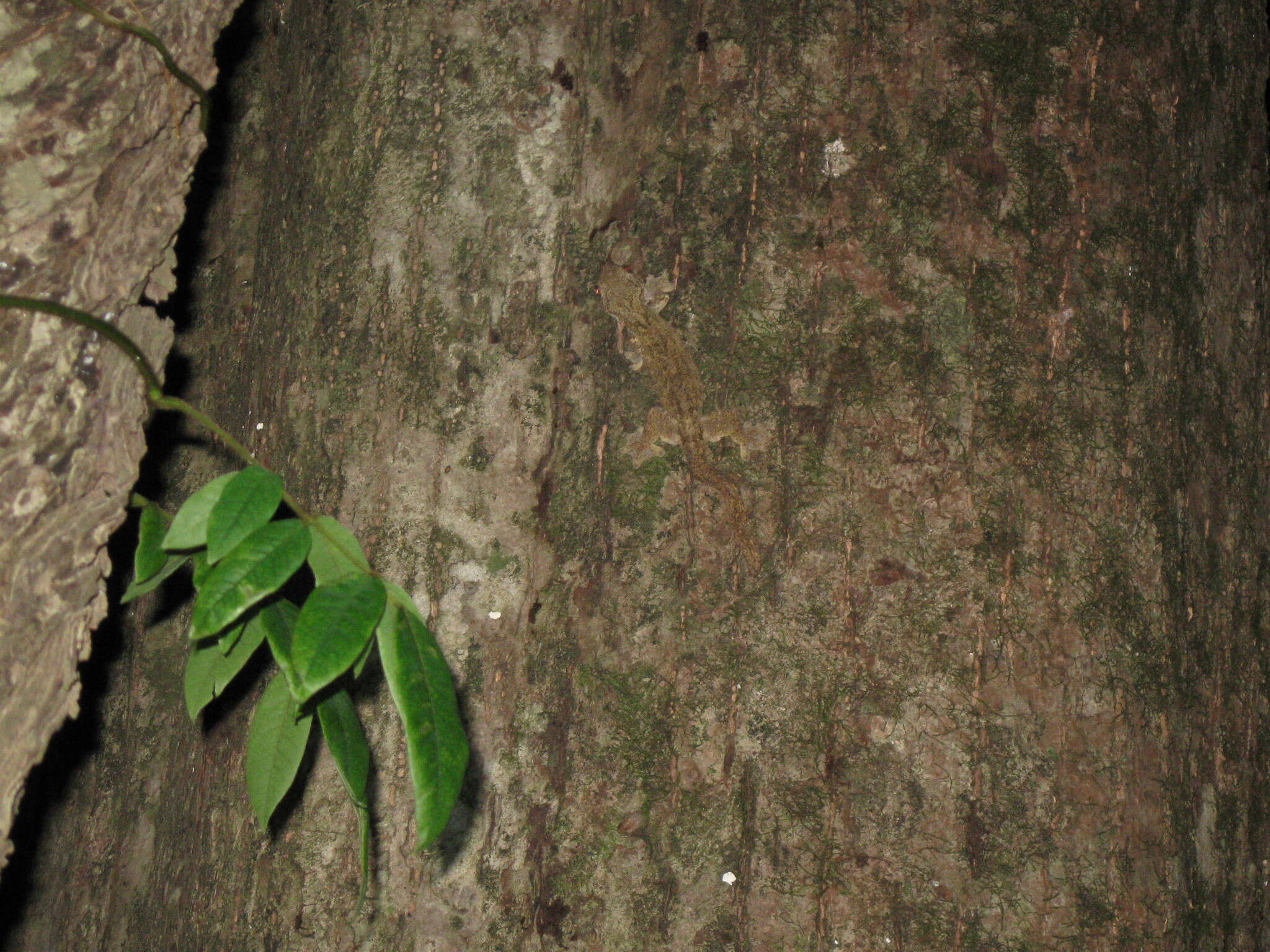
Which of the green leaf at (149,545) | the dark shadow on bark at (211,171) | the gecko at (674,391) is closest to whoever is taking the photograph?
the green leaf at (149,545)

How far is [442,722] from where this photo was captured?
854 millimetres

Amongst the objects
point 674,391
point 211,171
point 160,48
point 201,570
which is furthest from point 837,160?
point 211,171

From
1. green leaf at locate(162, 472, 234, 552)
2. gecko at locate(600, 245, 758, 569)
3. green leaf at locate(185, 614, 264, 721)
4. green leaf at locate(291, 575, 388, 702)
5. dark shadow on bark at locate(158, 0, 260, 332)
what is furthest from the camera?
dark shadow on bark at locate(158, 0, 260, 332)

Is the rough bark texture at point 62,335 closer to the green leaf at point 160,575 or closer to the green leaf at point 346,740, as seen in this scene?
the green leaf at point 160,575

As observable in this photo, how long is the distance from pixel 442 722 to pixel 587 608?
454 mm

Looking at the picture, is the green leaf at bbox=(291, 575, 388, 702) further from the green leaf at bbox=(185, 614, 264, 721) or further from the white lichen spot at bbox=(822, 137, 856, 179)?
the white lichen spot at bbox=(822, 137, 856, 179)

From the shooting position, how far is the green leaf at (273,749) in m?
1.07

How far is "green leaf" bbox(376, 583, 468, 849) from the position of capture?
2.68 feet

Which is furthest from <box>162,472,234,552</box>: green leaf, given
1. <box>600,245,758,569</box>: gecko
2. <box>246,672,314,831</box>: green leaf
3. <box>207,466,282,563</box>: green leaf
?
<box>600,245,758,569</box>: gecko

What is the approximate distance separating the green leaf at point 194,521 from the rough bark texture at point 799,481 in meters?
0.43

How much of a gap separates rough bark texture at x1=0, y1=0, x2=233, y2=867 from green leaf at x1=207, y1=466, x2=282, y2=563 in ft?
0.60

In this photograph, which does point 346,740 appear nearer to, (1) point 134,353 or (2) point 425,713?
(2) point 425,713

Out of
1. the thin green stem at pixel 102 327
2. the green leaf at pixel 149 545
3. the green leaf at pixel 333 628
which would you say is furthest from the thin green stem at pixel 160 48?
the green leaf at pixel 333 628

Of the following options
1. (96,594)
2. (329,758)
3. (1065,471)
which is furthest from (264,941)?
(1065,471)
